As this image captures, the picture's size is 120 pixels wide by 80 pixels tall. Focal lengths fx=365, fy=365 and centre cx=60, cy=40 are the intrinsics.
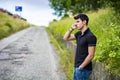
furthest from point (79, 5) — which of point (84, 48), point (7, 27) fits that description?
point (84, 48)

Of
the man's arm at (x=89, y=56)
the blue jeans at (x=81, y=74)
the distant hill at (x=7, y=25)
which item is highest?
the man's arm at (x=89, y=56)

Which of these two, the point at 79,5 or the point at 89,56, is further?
the point at 79,5

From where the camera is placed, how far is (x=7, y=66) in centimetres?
1456

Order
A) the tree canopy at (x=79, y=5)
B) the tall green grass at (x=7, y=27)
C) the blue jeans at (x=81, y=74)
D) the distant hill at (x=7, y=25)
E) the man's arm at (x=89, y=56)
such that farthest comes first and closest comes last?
1. the distant hill at (x=7, y=25)
2. the tall green grass at (x=7, y=27)
3. the tree canopy at (x=79, y=5)
4. the blue jeans at (x=81, y=74)
5. the man's arm at (x=89, y=56)

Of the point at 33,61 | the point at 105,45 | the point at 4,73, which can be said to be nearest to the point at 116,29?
the point at 105,45

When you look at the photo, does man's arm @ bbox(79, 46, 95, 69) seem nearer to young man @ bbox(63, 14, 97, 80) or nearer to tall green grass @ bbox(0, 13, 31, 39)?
young man @ bbox(63, 14, 97, 80)

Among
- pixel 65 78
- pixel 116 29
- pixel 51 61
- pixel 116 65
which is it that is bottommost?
pixel 51 61

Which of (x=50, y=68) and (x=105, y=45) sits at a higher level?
(x=105, y=45)

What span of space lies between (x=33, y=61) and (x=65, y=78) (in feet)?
14.2

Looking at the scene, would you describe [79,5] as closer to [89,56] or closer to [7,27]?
[7,27]

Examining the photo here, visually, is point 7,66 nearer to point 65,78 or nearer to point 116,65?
point 65,78

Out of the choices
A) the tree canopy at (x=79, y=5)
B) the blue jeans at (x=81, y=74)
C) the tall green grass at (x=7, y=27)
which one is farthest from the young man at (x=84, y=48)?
the tall green grass at (x=7, y=27)

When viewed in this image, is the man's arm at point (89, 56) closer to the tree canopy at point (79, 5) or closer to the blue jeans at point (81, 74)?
the blue jeans at point (81, 74)

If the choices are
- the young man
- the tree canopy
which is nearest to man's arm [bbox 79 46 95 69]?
the young man
